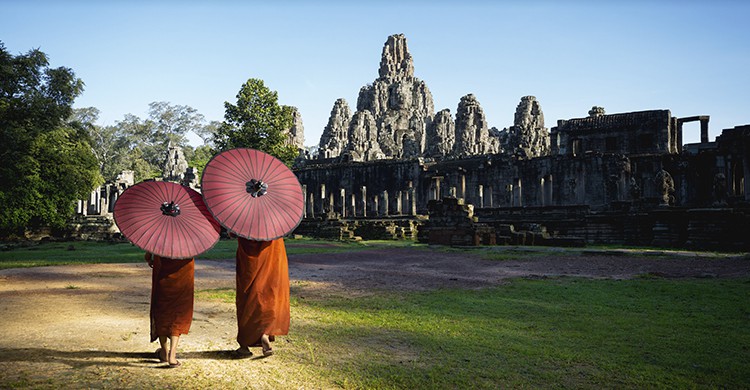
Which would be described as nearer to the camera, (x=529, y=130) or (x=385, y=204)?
(x=385, y=204)

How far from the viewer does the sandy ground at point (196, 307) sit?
3855mm

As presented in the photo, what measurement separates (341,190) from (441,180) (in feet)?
30.7

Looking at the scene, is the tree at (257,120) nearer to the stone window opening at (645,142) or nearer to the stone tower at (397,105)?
the stone tower at (397,105)

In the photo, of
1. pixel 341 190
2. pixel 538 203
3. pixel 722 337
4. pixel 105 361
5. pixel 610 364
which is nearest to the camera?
pixel 105 361

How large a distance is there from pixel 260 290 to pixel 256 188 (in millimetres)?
900

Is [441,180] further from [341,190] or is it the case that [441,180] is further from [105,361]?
[105,361]

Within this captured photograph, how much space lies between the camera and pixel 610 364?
175 inches

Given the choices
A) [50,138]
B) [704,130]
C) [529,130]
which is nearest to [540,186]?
[704,130]

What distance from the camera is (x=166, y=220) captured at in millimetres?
4496

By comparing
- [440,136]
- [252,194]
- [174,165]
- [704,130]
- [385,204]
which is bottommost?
Answer: [252,194]

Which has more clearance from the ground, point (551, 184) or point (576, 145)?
point (576, 145)

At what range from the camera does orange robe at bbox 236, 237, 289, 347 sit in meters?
4.56

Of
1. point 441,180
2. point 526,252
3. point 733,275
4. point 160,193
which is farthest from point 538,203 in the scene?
point 160,193

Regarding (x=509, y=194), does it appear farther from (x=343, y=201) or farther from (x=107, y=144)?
(x=107, y=144)
